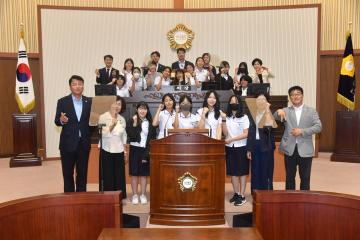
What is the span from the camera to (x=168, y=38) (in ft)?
33.1

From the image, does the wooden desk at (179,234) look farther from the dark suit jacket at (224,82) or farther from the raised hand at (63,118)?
the dark suit jacket at (224,82)

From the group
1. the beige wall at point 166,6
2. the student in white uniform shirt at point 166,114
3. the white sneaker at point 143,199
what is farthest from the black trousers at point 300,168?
the beige wall at point 166,6

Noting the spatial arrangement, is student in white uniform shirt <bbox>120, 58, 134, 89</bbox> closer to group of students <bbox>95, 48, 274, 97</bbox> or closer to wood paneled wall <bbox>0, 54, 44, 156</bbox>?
group of students <bbox>95, 48, 274, 97</bbox>

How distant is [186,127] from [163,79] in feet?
8.67

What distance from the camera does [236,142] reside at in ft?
18.1

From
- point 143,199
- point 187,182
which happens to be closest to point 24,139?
point 143,199

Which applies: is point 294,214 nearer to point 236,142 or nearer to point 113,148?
point 236,142

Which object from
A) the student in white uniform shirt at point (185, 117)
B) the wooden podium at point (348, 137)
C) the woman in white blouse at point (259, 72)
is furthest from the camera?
the wooden podium at point (348, 137)

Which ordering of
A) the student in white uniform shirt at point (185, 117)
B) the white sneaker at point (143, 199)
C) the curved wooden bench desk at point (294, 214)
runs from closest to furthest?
the curved wooden bench desk at point (294, 214) → the student in white uniform shirt at point (185, 117) → the white sneaker at point (143, 199)

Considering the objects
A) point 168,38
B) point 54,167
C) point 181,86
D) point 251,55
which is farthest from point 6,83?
point 251,55

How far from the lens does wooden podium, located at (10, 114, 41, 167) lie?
877cm

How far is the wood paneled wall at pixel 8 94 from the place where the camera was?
9812 mm

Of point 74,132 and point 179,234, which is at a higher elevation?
point 74,132

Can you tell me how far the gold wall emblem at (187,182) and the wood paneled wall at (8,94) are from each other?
647 centimetres
